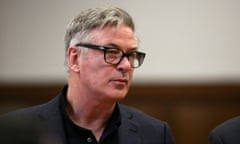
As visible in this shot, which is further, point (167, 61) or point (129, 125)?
point (167, 61)

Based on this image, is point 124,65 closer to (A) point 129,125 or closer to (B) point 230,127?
(A) point 129,125

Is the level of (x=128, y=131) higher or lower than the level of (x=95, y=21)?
lower

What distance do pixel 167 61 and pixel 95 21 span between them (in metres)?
1.85

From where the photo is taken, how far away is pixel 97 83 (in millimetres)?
1962

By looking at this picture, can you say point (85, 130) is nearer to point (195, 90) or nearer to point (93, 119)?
point (93, 119)

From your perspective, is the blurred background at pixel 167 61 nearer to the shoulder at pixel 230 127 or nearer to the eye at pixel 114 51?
the shoulder at pixel 230 127

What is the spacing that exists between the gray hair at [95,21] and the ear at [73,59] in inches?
1.3

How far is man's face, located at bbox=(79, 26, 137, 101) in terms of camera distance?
193cm

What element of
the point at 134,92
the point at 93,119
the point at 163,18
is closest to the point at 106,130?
the point at 93,119

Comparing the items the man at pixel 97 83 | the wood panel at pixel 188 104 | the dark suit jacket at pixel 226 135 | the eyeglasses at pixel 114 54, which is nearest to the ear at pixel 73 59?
the man at pixel 97 83

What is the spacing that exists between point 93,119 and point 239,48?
81.1 inches

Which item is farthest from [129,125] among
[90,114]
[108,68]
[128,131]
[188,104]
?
[188,104]

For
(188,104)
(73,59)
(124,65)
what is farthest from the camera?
(188,104)

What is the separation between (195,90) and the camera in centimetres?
364
